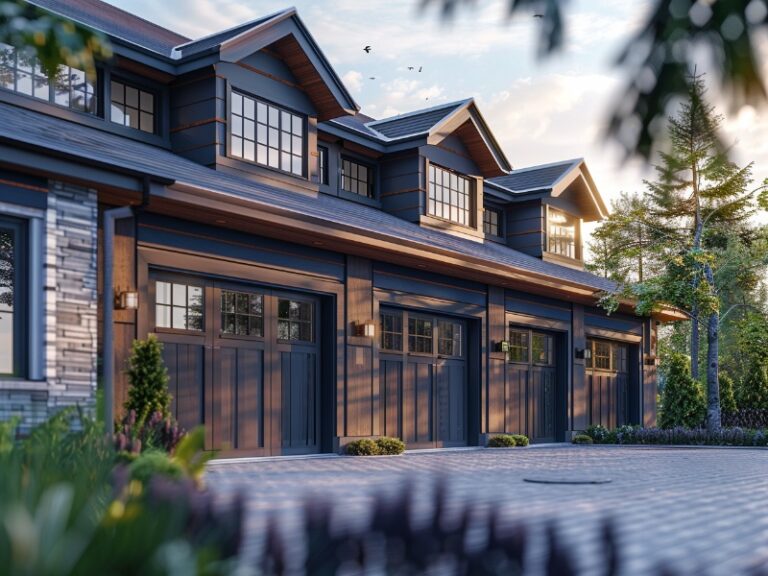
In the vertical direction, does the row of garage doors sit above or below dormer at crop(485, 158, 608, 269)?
below

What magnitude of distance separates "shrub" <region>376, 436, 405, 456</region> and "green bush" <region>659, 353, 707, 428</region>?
31.8 feet

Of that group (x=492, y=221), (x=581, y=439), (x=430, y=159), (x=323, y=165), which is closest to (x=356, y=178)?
(x=323, y=165)

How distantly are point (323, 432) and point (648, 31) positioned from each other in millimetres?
13131

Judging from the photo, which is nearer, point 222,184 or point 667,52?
point 667,52

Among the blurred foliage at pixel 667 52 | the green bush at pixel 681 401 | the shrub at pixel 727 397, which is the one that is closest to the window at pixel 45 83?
the blurred foliage at pixel 667 52

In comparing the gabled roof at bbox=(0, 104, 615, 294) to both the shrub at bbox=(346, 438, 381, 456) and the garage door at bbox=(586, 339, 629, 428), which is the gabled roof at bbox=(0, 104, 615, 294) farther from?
the garage door at bbox=(586, 339, 629, 428)

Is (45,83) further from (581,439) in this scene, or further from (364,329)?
(581,439)

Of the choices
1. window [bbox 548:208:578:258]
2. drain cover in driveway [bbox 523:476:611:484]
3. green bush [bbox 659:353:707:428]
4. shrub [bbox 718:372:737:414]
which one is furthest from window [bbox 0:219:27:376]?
shrub [bbox 718:372:737:414]

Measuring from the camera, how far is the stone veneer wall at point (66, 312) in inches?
412

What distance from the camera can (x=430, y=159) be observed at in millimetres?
18953

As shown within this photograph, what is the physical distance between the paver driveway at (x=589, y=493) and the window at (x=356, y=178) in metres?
5.49

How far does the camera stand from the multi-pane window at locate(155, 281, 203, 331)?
1280 centimetres

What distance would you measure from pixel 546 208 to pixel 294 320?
398 inches

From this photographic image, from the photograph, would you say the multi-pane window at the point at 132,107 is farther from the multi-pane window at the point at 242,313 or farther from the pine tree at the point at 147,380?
the pine tree at the point at 147,380
